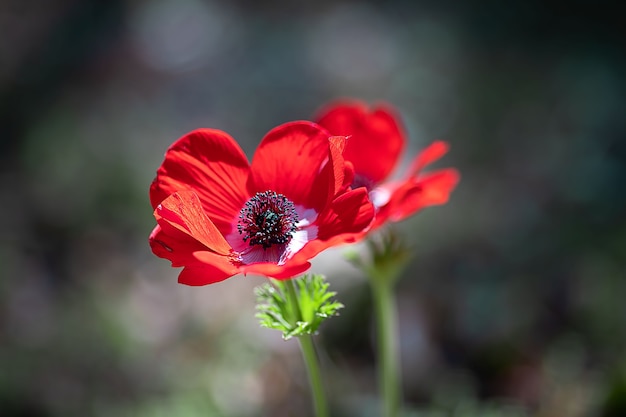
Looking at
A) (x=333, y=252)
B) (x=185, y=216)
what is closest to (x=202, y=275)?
(x=185, y=216)

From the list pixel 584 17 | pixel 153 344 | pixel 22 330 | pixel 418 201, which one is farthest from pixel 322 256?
pixel 584 17

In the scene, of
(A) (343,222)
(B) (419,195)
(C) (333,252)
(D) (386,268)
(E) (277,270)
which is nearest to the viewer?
(E) (277,270)

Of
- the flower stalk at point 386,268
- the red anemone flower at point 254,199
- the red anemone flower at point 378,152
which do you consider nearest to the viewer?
the red anemone flower at point 254,199

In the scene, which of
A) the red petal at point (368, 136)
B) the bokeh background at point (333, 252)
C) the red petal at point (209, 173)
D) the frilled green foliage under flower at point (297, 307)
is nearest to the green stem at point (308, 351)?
the frilled green foliage under flower at point (297, 307)

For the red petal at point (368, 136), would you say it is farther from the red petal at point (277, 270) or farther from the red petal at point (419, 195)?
the red petal at point (277, 270)

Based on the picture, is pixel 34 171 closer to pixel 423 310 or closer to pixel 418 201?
pixel 423 310

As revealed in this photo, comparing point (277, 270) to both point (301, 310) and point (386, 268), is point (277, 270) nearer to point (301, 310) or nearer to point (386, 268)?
point (301, 310)

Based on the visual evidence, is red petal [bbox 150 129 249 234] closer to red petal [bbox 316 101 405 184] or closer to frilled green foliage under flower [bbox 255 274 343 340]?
frilled green foliage under flower [bbox 255 274 343 340]
